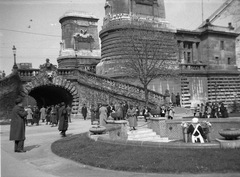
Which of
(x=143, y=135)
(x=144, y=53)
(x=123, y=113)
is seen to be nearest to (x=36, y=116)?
(x=123, y=113)

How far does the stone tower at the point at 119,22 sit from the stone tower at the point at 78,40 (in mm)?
15505

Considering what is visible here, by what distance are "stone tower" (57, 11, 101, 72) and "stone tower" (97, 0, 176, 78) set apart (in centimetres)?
1551

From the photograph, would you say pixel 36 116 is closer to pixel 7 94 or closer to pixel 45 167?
pixel 7 94

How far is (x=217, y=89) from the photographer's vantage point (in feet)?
127

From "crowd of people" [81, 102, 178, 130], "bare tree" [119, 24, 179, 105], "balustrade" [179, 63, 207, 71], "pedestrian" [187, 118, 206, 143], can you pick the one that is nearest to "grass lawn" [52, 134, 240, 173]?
"pedestrian" [187, 118, 206, 143]

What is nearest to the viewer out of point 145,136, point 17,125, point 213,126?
point 17,125

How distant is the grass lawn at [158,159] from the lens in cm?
723

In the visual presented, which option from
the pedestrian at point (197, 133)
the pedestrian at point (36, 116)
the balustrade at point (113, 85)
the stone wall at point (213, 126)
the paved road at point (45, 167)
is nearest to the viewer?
the paved road at point (45, 167)

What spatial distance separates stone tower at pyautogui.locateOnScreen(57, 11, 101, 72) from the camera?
49.4 metres

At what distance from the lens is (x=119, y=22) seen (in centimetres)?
3272

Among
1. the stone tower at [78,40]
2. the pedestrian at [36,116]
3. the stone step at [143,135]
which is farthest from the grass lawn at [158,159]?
the stone tower at [78,40]

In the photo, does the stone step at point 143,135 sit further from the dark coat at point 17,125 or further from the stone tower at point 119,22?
the stone tower at point 119,22

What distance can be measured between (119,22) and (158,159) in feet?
87.7

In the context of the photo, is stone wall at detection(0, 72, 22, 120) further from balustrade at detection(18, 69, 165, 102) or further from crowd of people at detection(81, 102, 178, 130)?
crowd of people at detection(81, 102, 178, 130)
